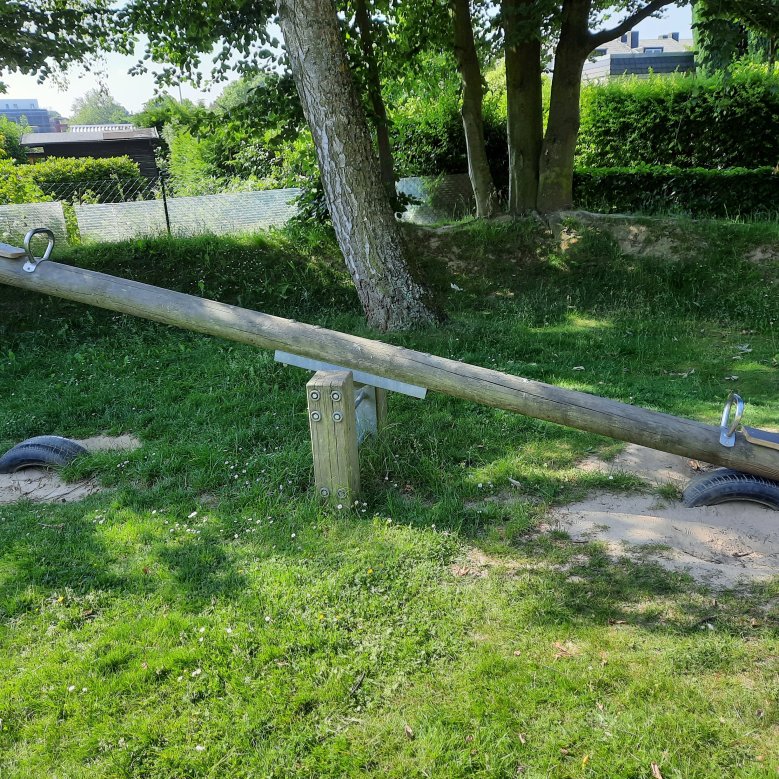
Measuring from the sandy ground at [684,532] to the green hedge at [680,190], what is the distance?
9.72m

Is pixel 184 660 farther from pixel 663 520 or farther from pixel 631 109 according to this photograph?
pixel 631 109

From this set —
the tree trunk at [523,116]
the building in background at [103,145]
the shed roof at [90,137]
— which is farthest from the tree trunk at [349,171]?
the shed roof at [90,137]

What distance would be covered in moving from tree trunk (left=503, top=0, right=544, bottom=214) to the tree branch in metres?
0.89

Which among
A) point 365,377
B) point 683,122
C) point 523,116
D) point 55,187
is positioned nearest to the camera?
point 365,377

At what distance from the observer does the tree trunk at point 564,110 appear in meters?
10.9

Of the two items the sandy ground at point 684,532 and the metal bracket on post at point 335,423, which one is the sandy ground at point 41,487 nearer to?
the metal bracket on post at point 335,423

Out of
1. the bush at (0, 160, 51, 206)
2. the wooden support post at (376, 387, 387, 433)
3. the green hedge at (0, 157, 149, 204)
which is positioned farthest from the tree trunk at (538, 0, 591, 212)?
the bush at (0, 160, 51, 206)

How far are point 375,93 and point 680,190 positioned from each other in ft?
21.0

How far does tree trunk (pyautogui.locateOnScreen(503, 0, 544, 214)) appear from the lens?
1120 centimetres

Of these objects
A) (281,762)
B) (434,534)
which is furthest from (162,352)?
(281,762)

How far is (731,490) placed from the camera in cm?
421

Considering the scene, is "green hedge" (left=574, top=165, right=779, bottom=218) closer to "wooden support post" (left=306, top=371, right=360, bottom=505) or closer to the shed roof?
"wooden support post" (left=306, top=371, right=360, bottom=505)

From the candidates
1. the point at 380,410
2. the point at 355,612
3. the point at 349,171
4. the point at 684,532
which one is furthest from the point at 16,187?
the point at 684,532

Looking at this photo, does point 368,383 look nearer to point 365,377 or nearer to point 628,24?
point 365,377
